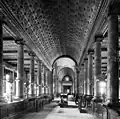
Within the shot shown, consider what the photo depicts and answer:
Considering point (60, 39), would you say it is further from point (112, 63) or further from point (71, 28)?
point (112, 63)

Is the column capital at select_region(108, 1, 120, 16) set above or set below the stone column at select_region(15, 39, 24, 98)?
above

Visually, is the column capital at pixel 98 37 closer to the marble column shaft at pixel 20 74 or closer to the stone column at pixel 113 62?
the stone column at pixel 113 62

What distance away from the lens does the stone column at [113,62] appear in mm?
12258

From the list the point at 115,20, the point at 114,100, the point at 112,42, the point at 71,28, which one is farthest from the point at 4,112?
the point at 71,28

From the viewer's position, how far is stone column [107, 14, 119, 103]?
12258 millimetres

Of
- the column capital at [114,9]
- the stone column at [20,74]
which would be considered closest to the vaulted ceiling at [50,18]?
the column capital at [114,9]

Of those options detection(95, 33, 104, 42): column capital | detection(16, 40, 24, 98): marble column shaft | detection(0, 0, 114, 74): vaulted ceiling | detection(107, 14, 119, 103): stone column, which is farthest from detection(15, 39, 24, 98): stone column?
detection(107, 14, 119, 103): stone column

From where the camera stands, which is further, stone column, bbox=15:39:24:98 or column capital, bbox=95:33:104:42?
stone column, bbox=15:39:24:98

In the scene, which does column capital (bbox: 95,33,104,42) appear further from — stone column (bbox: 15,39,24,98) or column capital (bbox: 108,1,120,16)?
stone column (bbox: 15,39,24,98)

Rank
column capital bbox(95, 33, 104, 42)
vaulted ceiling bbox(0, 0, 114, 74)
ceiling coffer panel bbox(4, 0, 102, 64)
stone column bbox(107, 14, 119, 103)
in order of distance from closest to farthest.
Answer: stone column bbox(107, 14, 119, 103) < vaulted ceiling bbox(0, 0, 114, 74) < ceiling coffer panel bbox(4, 0, 102, 64) < column capital bbox(95, 33, 104, 42)

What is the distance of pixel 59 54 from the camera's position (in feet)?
141

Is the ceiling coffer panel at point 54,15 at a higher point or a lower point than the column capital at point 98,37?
higher

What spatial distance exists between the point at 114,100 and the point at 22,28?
35.8 ft

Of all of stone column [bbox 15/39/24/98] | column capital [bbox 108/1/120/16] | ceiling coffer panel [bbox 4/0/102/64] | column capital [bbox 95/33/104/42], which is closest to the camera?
column capital [bbox 108/1/120/16]
